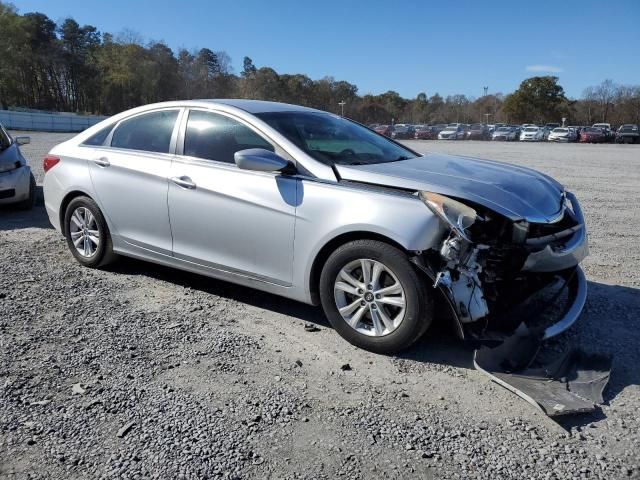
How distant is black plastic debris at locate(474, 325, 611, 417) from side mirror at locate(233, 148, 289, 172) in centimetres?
186

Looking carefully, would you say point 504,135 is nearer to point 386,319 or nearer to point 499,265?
point 499,265

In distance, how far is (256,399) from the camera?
122 inches

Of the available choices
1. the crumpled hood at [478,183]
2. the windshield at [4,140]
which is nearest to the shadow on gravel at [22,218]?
the windshield at [4,140]

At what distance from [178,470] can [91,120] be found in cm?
5929

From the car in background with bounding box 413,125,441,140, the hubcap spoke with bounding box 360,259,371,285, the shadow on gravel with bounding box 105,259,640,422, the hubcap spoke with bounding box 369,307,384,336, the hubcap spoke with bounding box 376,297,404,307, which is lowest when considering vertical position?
the car in background with bounding box 413,125,441,140

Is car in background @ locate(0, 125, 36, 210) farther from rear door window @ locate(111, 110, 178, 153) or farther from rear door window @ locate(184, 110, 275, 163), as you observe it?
rear door window @ locate(184, 110, 275, 163)

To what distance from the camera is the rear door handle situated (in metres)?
5.03

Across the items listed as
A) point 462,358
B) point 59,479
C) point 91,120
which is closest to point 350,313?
point 462,358

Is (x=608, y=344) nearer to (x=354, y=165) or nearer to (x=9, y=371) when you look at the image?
(x=354, y=165)

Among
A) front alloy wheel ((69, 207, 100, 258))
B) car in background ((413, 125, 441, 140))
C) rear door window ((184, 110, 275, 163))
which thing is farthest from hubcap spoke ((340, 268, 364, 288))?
car in background ((413, 125, 441, 140))

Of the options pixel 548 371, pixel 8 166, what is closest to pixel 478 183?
pixel 548 371

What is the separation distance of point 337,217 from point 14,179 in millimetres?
6472

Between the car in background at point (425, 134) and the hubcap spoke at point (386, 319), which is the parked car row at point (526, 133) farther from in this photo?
the hubcap spoke at point (386, 319)

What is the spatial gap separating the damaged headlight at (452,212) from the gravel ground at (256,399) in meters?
0.94
